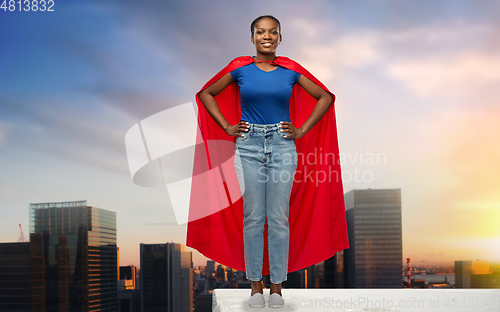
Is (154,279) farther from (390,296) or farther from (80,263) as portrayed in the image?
(390,296)

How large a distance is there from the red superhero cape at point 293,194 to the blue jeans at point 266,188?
0.62 m

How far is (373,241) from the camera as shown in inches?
5541

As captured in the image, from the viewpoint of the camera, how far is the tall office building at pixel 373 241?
5187 inches

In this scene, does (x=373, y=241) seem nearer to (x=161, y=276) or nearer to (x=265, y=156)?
(x=161, y=276)

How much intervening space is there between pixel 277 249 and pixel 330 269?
134672 millimetres

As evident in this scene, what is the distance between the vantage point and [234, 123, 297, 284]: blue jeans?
3791 mm

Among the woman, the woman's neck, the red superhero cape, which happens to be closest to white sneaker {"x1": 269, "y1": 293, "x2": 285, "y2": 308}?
the woman

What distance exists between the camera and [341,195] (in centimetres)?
446

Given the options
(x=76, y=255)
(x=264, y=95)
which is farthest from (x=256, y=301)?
(x=76, y=255)

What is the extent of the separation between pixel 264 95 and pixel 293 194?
4.13ft

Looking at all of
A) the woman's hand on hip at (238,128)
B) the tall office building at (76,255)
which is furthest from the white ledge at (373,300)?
the tall office building at (76,255)

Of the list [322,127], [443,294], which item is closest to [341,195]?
[322,127]
